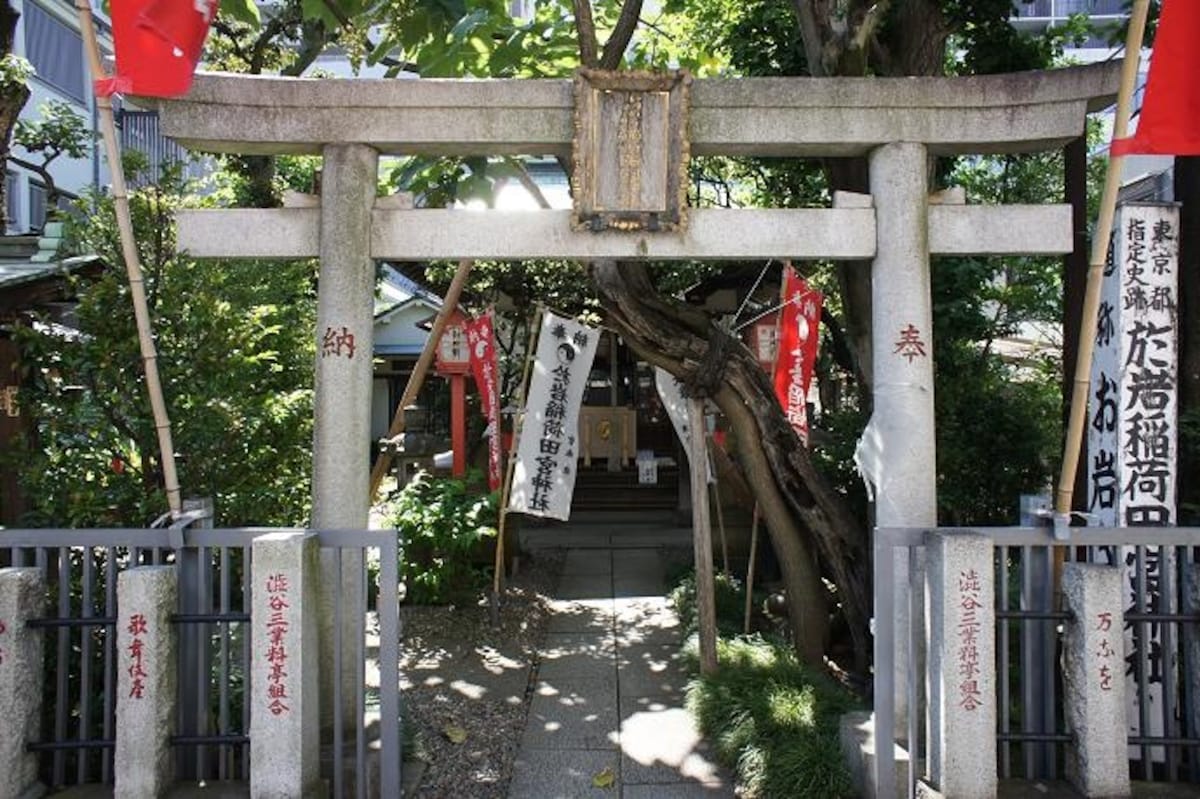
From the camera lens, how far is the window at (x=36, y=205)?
1898cm

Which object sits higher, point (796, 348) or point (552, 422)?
point (796, 348)

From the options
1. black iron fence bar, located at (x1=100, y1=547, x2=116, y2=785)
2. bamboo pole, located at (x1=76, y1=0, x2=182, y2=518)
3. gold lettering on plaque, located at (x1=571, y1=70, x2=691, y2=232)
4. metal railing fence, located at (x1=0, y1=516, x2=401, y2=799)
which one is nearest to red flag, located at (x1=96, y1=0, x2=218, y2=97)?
bamboo pole, located at (x1=76, y1=0, x2=182, y2=518)

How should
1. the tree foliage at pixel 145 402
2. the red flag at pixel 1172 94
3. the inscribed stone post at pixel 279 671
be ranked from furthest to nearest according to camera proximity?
the tree foliage at pixel 145 402 < the red flag at pixel 1172 94 < the inscribed stone post at pixel 279 671

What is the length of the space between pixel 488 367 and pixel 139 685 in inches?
224

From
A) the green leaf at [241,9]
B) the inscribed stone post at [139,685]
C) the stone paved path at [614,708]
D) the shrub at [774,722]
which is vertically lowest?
the stone paved path at [614,708]

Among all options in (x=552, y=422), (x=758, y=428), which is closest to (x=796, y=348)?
(x=758, y=428)

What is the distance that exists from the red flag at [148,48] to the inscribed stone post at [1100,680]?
5.42m

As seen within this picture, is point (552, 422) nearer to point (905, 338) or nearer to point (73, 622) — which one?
point (905, 338)

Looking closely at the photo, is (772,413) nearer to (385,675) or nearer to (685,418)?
(685,418)

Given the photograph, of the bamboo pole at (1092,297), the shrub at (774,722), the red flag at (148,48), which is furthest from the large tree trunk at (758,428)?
the red flag at (148,48)

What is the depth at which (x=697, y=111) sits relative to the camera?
17.3 ft

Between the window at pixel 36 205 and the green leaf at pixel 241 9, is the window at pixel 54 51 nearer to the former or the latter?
the window at pixel 36 205

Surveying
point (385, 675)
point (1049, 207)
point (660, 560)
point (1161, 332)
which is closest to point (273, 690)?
point (385, 675)

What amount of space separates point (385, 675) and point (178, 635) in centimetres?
114
